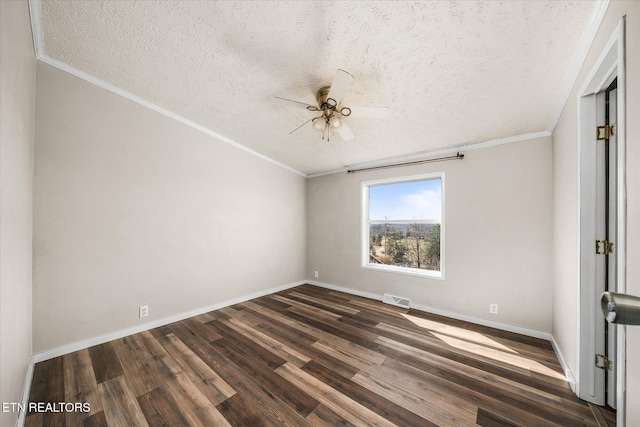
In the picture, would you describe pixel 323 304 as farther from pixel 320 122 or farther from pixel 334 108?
pixel 334 108

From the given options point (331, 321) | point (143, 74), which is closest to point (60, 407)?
point (331, 321)

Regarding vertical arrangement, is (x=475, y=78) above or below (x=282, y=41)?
below

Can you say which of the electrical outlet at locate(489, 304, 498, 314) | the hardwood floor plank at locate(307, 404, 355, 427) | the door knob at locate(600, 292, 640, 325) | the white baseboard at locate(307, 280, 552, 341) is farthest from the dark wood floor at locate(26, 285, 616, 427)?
the door knob at locate(600, 292, 640, 325)

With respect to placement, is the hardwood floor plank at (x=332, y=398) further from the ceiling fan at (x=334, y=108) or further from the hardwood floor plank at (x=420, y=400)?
the ceiling fan at (x=334, y=108)

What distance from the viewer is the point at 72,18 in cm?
175

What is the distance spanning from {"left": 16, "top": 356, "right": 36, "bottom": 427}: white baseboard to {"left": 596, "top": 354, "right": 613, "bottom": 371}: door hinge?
3.77 meters

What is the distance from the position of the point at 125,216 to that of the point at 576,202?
4.23 meters

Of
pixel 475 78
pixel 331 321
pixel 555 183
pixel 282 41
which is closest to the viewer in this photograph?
pixel 282 41

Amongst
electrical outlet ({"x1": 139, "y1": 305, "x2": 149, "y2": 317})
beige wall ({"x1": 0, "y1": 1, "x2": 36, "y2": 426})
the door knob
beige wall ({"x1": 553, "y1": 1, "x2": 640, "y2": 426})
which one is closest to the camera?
the door knob

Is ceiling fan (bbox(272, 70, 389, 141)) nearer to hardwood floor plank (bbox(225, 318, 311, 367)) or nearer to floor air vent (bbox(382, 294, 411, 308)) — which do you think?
hardwood floor plank (bbox(225, 318, 311, 367))

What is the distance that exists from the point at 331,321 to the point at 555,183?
9.63ft

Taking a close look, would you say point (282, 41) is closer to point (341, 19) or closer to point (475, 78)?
point (341, 19)

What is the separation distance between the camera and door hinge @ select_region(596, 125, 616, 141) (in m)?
1.51

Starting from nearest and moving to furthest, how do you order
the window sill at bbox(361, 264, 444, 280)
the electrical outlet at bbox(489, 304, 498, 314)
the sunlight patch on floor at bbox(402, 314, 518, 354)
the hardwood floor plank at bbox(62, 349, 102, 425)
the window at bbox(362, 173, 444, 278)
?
the hardwood floor plank at bbox(62, 349, 102, 425), the sunlight patch on floor at bbox(402, 314, 518, 354), the electrical outlet at bbox(489, 304, 498, 314), the window sill at bbox(361, 264, 444, 280), the window at bbox(362, 173, 444, 278)
